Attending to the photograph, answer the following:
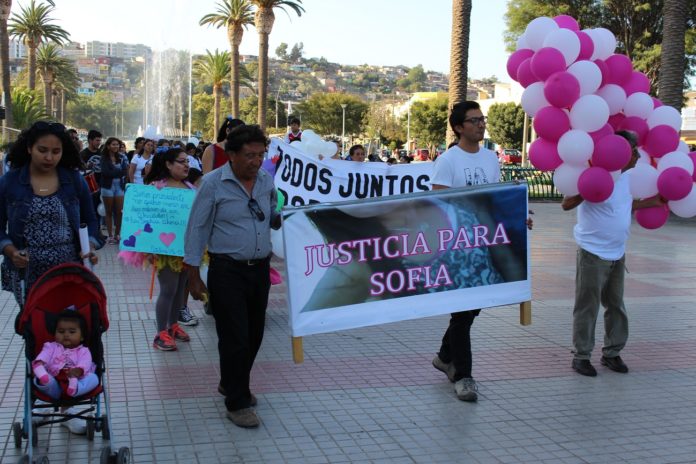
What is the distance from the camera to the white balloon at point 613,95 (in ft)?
20.8

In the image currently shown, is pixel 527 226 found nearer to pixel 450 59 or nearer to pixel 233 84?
pixel 450 59

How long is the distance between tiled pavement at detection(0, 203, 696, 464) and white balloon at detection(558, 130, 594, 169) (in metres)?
1.64

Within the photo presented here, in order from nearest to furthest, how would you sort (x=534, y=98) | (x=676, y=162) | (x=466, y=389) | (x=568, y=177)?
(x=466, y=389), (x=568, y=177), (x=534, y=98), (x=676, y=162)

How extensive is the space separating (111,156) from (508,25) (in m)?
25.9

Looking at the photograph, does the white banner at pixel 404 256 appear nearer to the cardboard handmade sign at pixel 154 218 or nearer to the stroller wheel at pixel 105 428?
the stroller wheel at pixel 105 428

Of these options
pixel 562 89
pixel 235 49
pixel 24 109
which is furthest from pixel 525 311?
pixel 235 49

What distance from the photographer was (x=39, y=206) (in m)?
4.57

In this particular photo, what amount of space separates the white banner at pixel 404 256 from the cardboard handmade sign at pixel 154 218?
6.54ft

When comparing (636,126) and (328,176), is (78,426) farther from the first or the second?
(636,126)

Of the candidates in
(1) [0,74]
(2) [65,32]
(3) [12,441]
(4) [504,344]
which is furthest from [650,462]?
(2) [65,32]

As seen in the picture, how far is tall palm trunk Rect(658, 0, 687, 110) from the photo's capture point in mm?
19391

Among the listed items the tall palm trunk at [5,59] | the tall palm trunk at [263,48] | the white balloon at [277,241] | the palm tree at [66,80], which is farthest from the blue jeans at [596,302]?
the palm tree at [66,80]

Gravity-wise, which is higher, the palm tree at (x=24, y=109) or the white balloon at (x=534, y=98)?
the palm tree at (x=24, y=109)

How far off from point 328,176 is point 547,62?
3284 mm
